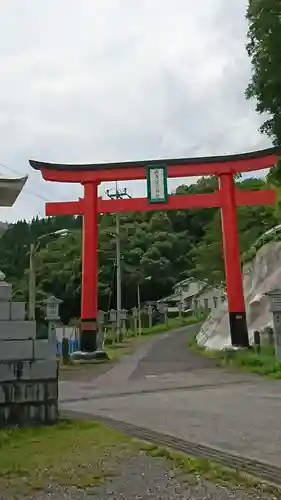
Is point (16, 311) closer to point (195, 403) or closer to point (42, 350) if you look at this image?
point (42, 350)

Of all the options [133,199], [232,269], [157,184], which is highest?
[157,184]

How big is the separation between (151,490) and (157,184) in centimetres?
1731

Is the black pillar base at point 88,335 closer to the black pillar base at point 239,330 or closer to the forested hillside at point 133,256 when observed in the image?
the black pillar base at point 239,330

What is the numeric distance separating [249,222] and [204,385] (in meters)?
25.6

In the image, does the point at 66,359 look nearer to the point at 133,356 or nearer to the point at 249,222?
the point at 133,356

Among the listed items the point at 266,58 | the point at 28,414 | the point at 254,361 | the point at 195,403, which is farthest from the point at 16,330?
the point at 254,361

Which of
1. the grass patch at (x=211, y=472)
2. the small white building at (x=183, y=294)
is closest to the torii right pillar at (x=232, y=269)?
the grass patch at (x=211, y=472)

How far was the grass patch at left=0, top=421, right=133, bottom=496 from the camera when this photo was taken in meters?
4.98

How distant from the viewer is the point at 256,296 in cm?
2423

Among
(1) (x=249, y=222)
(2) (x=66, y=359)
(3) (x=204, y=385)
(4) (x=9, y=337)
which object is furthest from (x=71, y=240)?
(4) (x=9, y=337)

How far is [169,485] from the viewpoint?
4781 mm

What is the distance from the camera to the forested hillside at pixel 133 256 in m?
48.6

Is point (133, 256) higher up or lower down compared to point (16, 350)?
higher up

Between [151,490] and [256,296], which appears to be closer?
[151,490]
